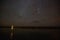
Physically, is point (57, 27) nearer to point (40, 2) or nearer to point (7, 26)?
point (40, 2)

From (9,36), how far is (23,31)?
13cm

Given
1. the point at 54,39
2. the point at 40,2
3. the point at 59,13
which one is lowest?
the point at 54,39

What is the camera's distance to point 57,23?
1.12m

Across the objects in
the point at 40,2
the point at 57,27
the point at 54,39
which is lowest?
the point at 54,39

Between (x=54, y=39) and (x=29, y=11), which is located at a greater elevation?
(x=29, y=11)

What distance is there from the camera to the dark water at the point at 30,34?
1.12 metres

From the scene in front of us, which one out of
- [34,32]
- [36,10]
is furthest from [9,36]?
[36,10]

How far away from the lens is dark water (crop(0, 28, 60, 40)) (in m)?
1.12

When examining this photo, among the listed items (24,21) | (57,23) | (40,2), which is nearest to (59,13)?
(57,23)

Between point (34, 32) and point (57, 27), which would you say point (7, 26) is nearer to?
point (34, 32)

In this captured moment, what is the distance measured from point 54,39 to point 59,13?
0.76 feet

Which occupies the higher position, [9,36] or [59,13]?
[59,13]

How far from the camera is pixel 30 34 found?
1.13 m

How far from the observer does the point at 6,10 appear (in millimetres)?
1136
